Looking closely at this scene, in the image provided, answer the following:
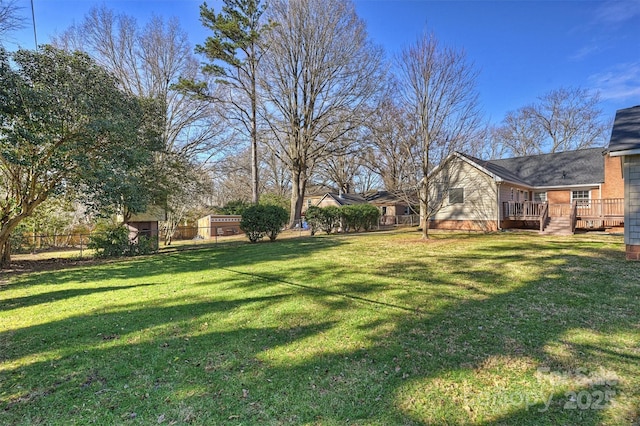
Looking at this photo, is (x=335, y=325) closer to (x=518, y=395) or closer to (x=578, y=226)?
(x=518, y=395)

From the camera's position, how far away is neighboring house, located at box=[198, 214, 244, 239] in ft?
83.7

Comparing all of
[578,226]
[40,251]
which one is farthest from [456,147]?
[40,251]

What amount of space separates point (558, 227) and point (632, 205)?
9.17 meters

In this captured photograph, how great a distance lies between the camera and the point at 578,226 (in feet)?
57.3

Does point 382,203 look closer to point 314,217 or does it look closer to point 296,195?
point 296,195

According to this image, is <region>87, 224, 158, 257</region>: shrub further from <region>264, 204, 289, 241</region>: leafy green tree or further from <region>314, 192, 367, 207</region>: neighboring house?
<region>314, 192, 367, 207</region>: neighboring house

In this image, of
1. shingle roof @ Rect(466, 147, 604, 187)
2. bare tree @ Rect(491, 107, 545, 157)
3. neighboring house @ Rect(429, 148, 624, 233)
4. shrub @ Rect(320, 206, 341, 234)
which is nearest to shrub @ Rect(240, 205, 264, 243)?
shrub @ Rect(320, 206, 341, 234)

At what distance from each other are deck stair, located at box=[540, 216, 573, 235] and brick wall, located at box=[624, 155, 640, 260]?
8462mm

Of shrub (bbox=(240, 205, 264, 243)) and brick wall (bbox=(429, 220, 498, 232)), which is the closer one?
shrub (bbox=(240, 205, 264, 243))

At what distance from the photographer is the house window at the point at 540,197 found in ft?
67.6

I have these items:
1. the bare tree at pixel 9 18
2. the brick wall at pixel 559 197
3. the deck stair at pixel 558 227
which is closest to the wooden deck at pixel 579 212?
the deck stair at pixel 558 227

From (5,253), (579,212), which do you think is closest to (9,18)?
(5,253)

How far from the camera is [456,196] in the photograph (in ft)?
63.6

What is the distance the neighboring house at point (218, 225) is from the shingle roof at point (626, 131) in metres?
22.6
